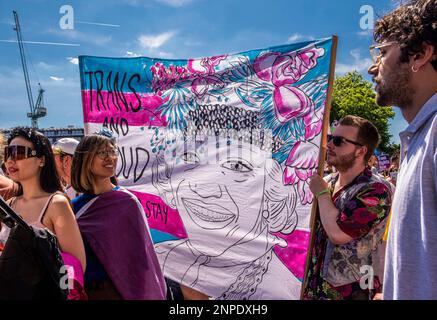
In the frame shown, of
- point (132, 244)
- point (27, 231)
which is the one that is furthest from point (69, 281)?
point (132, 244)

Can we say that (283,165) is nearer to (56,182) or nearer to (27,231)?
(56,182)

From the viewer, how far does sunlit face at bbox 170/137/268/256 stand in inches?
122

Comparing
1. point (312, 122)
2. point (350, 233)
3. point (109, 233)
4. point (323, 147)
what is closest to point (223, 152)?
point (312, 122)

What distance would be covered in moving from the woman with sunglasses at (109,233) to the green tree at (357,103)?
34930 mm

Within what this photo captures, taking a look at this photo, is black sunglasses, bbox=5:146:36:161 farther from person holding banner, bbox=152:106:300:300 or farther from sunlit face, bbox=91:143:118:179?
person holding banner, bbox=152:106:300:300

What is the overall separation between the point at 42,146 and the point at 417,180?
2.39 m

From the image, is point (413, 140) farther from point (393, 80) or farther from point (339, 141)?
point (339, 141)

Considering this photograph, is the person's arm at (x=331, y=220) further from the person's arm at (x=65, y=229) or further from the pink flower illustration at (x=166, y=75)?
the pink flower illustration at (x=166, y=75)

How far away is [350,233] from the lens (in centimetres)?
231

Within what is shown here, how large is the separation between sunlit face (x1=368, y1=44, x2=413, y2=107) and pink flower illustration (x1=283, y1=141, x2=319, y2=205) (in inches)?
52.0

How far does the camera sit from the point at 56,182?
2.68m

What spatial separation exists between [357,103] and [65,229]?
3780cm

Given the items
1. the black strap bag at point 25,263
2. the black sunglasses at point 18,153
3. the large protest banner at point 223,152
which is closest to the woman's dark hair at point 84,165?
the black sunglasses at point 18,153

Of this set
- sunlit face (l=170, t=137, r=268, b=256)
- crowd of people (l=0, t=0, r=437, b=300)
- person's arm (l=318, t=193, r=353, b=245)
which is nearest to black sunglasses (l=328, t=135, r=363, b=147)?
crowd of people (l=0, t=0, r=437, b=300)
